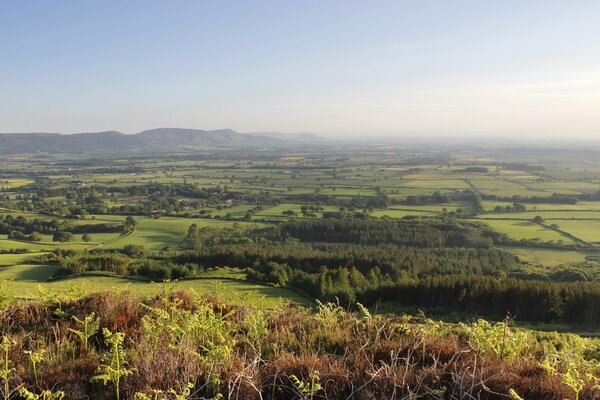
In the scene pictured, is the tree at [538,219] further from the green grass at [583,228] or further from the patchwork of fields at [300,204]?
the green grass at [583,228]

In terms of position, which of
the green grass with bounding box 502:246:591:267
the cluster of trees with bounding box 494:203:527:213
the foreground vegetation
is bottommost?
the green grass with bounding box 502:246:591:267

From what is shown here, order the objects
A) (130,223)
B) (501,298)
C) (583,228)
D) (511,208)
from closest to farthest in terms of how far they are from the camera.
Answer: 1. (501,298)
2. (583,228)
3. (130,223)
4. (511,208)

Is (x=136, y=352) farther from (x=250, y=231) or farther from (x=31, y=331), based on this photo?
(x=250, y=231)

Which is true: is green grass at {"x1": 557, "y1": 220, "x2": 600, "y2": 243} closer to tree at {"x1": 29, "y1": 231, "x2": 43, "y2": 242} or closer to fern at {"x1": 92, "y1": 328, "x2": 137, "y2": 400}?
fern at {"x1": 92, "y1": 328, "x2": 137, "y2": 400}

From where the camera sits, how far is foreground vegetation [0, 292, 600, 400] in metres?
5.02

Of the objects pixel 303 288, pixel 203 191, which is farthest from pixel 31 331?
pixel 203 191

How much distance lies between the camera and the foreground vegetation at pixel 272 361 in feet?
16.5

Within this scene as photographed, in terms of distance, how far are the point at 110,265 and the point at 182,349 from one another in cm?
3316

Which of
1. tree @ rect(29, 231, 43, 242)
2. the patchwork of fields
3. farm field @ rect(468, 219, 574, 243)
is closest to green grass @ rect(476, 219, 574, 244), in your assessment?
farm field @ rect(468, 219, 574, 243)

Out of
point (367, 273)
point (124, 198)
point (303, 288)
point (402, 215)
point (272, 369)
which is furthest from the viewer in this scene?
point (124, 198)

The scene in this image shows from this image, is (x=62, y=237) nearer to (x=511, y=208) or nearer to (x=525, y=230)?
(x=525, y=230)

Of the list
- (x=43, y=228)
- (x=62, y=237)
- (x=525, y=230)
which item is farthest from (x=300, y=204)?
(x=43, y=228)

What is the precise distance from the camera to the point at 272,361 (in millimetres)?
6008

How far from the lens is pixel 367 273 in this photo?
39469mm
